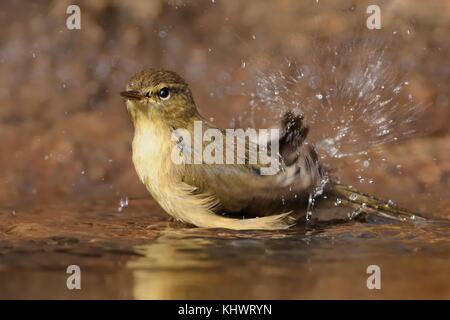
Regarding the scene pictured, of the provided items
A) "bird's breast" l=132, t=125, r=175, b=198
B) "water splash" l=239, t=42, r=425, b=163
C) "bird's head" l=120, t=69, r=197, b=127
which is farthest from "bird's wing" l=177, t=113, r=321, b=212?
"water splash" l=239, t=42, r=425, b=163

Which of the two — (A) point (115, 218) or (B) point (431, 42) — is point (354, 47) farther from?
(A) point (115, 218)

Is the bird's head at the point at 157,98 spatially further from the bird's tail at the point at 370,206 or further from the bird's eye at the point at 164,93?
the bird's tail at the point at 370,206

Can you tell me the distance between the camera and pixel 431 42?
8.62m

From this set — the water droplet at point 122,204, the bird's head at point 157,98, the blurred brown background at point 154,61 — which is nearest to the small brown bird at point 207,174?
the bird's head at point 157,98

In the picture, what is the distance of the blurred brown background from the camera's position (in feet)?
26.6

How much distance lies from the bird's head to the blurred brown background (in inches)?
75.6

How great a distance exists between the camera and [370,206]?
6.34 meters

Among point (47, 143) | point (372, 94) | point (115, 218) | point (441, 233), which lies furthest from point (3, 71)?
point (441, 233)

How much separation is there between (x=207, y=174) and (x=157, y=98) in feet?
1.99

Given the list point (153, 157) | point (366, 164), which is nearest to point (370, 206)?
point (153, 157)

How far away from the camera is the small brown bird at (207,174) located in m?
5.86

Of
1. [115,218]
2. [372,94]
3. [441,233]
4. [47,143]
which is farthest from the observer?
[47,143]

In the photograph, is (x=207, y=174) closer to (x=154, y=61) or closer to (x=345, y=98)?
(x=345, y=98)

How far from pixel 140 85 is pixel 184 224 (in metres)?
0.95
